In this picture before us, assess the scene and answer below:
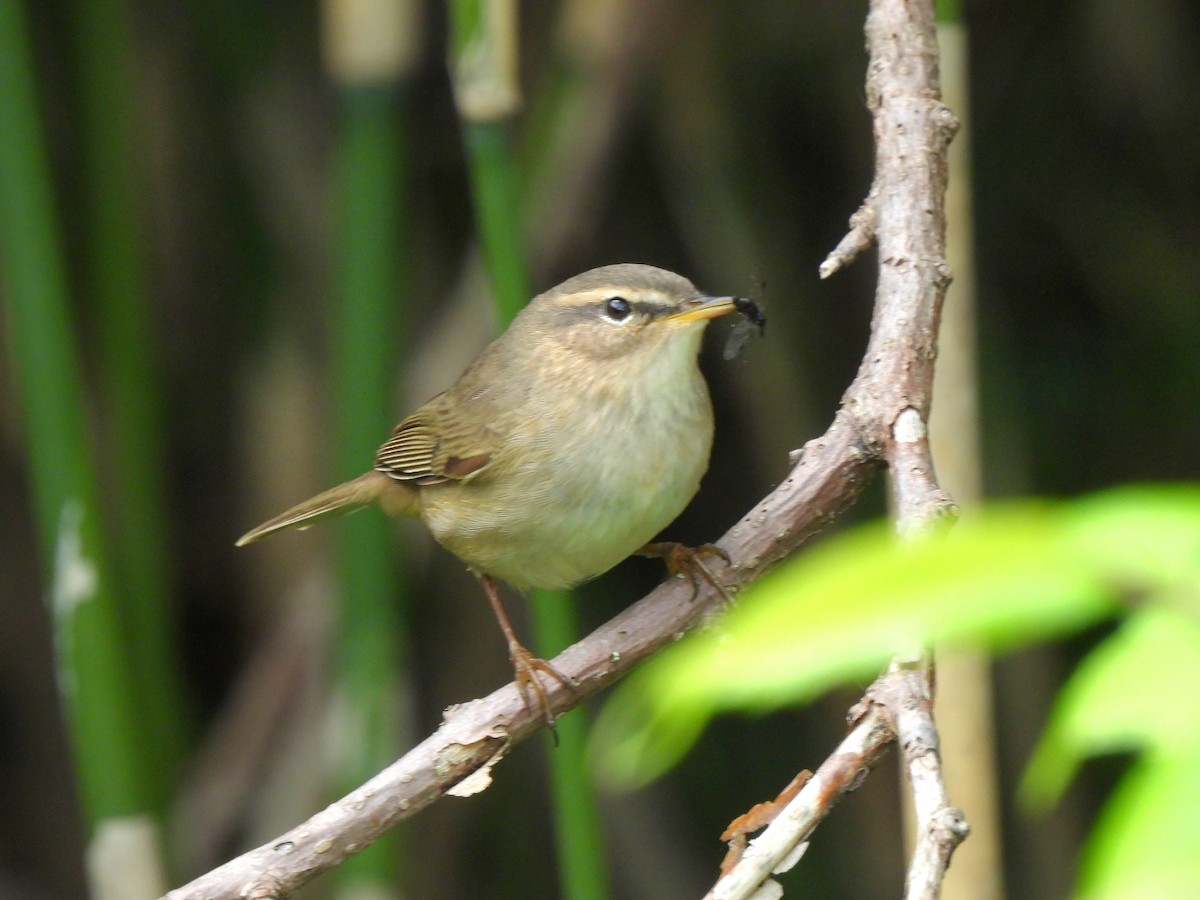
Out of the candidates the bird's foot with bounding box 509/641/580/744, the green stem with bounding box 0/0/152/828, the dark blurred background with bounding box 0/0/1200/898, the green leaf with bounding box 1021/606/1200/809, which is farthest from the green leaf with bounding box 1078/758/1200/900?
the dark blurred background with bounding box 0/0/1200/898

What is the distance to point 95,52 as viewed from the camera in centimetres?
346

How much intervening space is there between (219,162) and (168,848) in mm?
2036

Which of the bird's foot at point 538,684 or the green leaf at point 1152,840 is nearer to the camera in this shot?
the green leaf at point 1152,840

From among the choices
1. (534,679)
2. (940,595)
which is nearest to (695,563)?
(534,679)

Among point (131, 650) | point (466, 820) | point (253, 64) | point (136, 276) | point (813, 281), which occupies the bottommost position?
point (466, 820)

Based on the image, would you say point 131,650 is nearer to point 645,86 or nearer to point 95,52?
point 95,52

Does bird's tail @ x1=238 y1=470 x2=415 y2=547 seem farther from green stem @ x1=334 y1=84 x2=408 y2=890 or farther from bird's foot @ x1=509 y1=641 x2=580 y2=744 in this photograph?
bird's foot @ x1=509 y1=641 x2=580 y2=744

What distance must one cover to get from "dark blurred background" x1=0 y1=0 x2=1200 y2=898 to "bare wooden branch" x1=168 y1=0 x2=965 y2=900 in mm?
1579

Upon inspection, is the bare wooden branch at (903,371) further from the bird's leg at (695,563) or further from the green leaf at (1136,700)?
the green leaf at (1136,700)

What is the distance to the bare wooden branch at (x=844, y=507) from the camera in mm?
1343

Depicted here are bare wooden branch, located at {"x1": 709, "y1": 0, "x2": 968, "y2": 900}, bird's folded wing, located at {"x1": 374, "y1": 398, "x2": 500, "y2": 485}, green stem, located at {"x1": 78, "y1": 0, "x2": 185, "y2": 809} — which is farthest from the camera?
green stem, located at {"x1": 78, "y1": 0, "x2": 185, "y2": 809}

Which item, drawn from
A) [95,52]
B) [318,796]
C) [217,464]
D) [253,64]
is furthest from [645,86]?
[318,796]

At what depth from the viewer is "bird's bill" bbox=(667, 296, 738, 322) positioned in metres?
2.50

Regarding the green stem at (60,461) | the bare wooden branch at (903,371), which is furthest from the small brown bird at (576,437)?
the green stem at (60,461)
